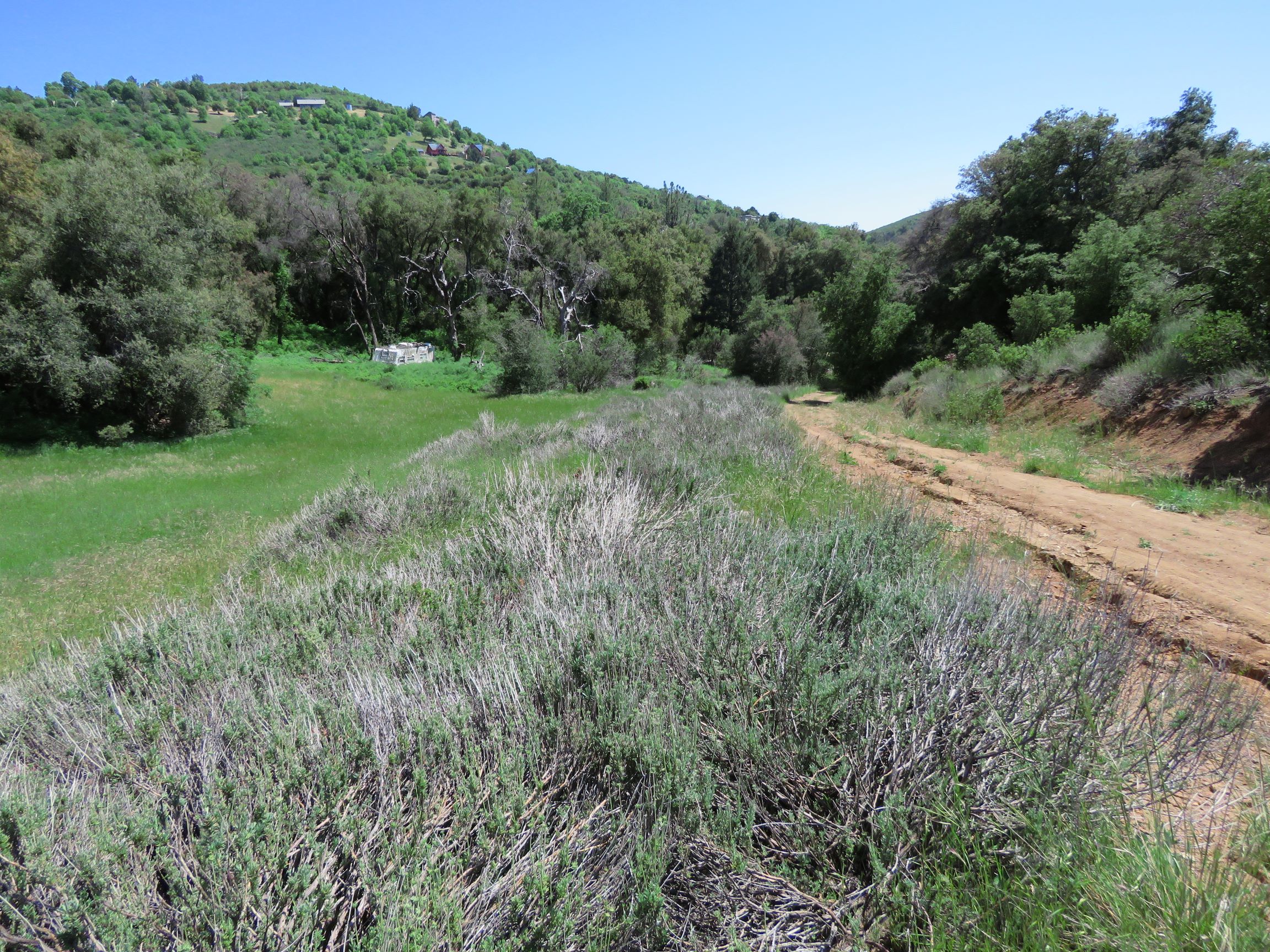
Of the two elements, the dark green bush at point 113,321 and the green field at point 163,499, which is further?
the dark green bush at point 113,321

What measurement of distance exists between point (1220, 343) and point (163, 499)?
20007 mm

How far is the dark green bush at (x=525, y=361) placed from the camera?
29062 mm

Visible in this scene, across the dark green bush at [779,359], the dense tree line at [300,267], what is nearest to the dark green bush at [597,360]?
the dense tree line at [300,267]

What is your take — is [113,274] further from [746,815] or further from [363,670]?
[746,815]

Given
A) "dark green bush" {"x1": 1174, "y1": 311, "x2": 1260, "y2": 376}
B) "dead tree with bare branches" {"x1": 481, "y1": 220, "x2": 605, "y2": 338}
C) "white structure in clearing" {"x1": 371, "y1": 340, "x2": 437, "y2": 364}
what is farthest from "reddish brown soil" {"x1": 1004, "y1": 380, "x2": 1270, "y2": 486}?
"white structure in clearing" {"x1": 371, "y1": 340, "x2": 437, "y2": 364}

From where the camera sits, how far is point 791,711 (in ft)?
7.69

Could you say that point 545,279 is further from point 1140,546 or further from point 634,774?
point 634,774

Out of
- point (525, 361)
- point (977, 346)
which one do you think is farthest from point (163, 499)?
point (977, 346)

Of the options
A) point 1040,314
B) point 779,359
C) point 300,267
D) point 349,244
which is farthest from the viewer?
point 300,267

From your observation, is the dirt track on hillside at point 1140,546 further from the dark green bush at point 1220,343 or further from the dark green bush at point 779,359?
the dark green bush at point 779,359

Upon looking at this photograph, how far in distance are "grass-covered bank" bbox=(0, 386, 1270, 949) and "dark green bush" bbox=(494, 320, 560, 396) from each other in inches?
1035

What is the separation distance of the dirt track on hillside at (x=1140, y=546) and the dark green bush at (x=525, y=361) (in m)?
21.9

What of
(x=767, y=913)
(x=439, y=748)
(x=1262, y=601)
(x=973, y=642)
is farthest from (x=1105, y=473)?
(x=439, y=748)

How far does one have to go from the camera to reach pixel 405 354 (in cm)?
3762
